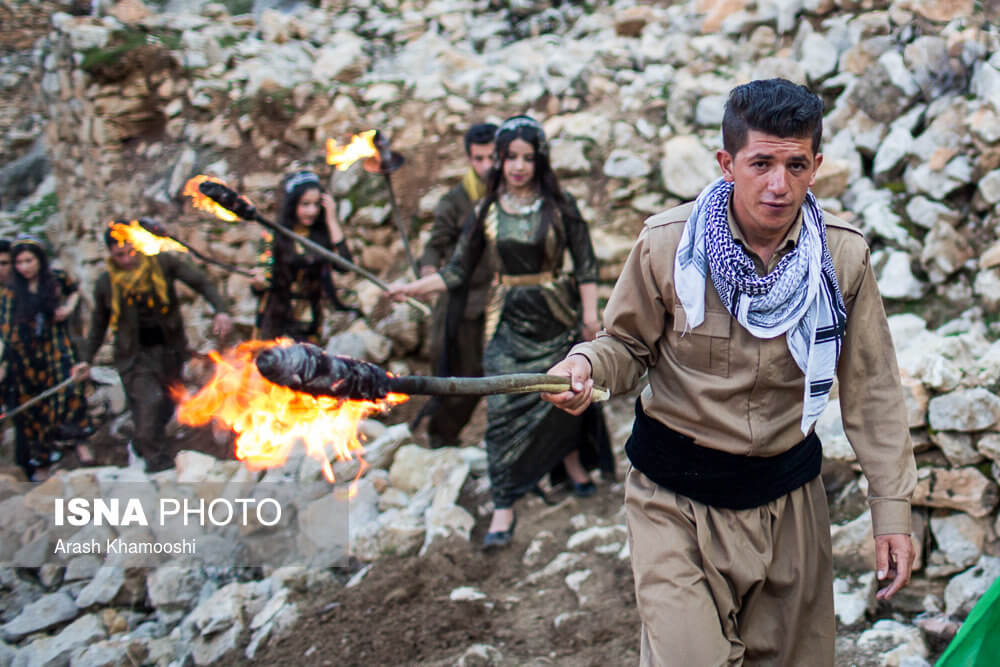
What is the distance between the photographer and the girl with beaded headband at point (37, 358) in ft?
21.4

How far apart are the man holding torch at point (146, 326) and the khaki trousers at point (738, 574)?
466cm

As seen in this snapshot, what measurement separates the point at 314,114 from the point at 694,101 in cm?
419

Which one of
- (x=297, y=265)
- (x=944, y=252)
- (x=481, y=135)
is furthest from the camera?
(x=297, y=265)

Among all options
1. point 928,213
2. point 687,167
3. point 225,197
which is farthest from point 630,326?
point 687,167

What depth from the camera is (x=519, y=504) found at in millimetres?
4887

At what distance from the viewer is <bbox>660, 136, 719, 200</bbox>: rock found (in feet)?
20.8

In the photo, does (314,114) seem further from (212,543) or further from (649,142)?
(212,543)

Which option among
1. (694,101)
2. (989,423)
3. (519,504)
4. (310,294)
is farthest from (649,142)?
(989,423)

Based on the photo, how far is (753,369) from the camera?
79.4 inches

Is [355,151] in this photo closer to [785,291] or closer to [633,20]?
[785,291]

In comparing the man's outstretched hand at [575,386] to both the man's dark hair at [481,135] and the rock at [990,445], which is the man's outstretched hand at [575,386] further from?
the man's dark hair at [481,135]

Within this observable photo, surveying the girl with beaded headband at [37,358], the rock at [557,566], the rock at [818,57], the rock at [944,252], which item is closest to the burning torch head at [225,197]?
the rock at [557,566]

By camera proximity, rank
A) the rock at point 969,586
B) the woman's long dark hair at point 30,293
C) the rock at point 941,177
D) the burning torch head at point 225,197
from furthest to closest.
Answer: the woman's long dark hair at point 30,293 → the rock at point 941,177 → the burning torch head at point 225,197 → the rock at point 969,586

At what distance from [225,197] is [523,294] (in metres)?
1.72
